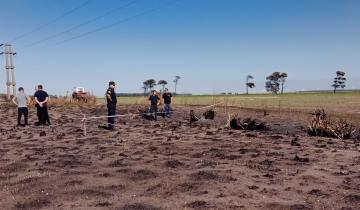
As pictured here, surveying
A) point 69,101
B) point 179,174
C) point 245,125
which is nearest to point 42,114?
point 245,125

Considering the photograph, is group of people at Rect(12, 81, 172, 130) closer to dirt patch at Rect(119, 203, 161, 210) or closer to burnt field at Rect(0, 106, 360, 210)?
burnt field at Rect(0, 106, 360, 210)

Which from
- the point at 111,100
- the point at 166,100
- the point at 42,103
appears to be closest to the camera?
the point at 111,100

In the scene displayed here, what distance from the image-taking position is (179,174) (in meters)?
10.2

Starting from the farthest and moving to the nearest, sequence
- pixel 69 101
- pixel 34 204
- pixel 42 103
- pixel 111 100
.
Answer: pixel 69 101 → pixel 42 103 → pixel 111 100 → pixel 34 204

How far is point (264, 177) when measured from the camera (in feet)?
32.7

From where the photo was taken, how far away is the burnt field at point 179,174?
821 cm

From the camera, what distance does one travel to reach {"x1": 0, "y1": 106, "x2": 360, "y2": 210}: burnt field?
8211 millimetres

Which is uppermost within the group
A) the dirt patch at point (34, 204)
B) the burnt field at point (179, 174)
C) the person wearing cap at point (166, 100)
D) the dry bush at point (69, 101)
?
the person wearing cap at point (166, 100)

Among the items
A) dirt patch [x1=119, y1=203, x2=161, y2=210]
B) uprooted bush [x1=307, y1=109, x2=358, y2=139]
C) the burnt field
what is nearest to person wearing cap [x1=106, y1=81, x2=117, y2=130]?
the burnt field

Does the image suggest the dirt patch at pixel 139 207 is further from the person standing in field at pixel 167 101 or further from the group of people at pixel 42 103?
the person standing in field at pixel 167 101

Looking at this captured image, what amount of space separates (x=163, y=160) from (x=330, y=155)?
4591 mm

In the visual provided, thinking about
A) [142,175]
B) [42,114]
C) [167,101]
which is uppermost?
[167,101]

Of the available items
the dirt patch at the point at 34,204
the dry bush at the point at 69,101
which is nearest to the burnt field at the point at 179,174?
the dirt patch at the point at 34,204

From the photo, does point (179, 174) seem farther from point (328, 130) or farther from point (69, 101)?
point (69, 101)
